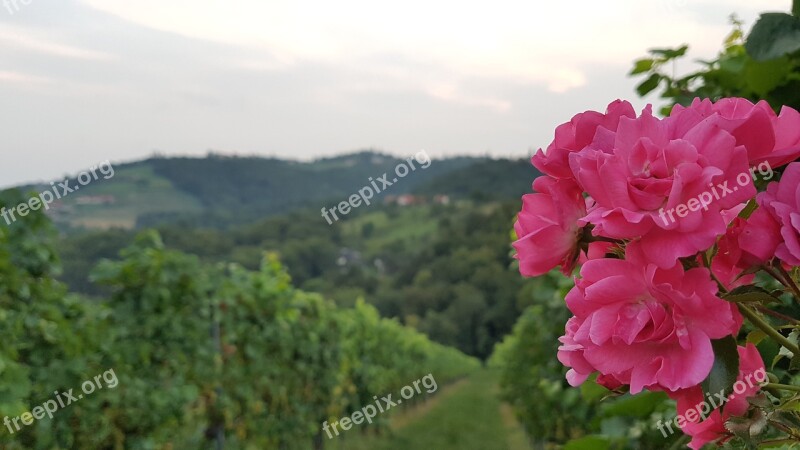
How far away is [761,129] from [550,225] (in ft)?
0.72

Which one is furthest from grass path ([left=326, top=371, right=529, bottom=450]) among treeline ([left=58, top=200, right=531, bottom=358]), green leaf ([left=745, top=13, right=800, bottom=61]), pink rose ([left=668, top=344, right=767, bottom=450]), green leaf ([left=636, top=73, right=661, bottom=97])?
treeline ([left=58, top=200, right=531, bottom=358])

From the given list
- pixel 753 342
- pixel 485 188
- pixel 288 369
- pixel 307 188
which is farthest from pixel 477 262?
pixel 753 342

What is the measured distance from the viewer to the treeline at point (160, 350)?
4.45 metres

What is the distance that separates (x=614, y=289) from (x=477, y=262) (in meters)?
67.2

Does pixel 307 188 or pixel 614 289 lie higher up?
pixel 614 289

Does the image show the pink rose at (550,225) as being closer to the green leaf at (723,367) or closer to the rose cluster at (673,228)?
the rose cluster at (673,228)

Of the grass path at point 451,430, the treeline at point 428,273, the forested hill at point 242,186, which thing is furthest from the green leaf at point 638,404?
the forested hill at point 242,186

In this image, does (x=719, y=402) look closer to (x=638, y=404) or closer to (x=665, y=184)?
(x=665, y=184)

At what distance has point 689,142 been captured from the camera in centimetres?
68

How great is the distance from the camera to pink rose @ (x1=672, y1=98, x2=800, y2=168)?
2.27 feet

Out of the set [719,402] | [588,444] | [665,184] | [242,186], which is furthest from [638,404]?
[242,186]

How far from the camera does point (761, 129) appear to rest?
0.70 meters

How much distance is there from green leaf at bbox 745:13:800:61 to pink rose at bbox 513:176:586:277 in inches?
25.2

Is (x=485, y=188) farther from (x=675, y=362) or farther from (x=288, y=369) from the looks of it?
(x=675, y=362)
